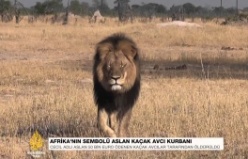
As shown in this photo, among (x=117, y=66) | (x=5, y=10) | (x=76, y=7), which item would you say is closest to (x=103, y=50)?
A: (x=117, y=66)

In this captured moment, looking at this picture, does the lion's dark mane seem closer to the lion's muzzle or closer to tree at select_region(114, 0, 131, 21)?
the lion's muzzle

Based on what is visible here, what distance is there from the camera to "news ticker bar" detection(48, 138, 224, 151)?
6227 millimetres

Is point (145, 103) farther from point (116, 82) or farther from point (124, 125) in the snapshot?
point (116, 82)

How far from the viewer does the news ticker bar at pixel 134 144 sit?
623 centimetres

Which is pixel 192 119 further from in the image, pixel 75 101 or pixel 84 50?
pixel 84 50

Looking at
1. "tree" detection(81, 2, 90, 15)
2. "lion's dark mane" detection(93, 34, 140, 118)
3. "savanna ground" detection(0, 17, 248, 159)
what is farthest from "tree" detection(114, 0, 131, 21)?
"lion's dark mane" detection(93, 34, 140, 118)

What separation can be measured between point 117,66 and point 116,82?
180mm

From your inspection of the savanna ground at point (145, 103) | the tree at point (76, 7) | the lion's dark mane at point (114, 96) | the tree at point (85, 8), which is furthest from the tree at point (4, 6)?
the lion's dark mane at point (114, 96)

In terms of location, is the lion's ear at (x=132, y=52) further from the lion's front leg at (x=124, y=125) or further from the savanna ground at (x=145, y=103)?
the savanna ground at (x=145, y=103)

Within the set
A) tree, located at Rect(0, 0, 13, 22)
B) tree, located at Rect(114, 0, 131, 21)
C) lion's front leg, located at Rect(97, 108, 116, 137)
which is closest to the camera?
lion's front leg, located at Rect(97, 108, 116, 137)

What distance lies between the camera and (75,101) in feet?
30.8

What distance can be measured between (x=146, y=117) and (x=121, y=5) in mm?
59475

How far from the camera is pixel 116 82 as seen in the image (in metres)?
6.65

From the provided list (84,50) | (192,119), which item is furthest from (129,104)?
(84,50)
